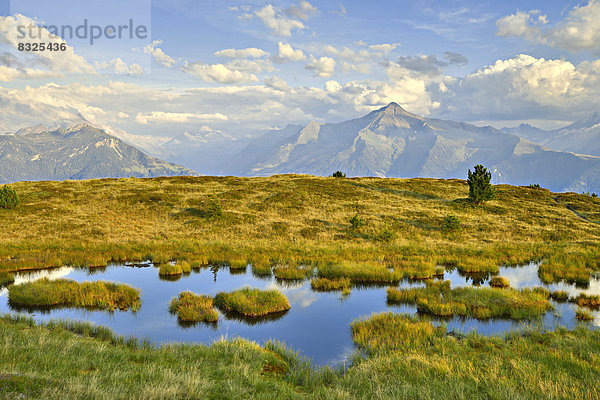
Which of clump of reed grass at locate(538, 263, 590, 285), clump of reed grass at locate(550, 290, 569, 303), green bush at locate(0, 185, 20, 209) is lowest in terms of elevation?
clump of reed grass at locate(550, 290, 569, 303)

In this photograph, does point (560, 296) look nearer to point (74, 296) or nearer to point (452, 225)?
point (452, 225)

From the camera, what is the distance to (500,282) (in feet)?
68.7

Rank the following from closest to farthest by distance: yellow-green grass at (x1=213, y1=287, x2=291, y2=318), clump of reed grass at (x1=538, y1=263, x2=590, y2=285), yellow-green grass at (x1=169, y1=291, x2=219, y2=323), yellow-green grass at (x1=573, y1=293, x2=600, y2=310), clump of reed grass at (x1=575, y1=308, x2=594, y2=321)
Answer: yellow-green grass at (x1=169, y1=291, x2=219, y2=323) → clump of reed grass at (x1=575, y1=308, x2=594, y2=321) → yellow-green grass at (x1=213, y1=287, x2=291, y2=318) → yellow-green grass at (x1=573, y1=293, x2=600, y2=310) → clump of reed grass at (x1=538, y1=263, x2=590, y2=285)

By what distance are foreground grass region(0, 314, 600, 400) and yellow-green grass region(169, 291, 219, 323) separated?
311cm

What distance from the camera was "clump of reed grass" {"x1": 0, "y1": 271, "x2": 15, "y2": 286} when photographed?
63.2 ft

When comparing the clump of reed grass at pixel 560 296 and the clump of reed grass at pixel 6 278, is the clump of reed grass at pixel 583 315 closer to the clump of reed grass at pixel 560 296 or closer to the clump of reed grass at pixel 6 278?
the clump of reed grass at pixel 560 296

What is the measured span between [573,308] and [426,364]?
1201cm

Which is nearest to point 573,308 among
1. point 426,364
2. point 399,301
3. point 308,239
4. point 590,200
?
point 399,301

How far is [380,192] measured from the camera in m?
56.7

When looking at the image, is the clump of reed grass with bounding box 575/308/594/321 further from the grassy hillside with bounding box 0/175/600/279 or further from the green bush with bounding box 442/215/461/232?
the green bush with bounding box 442/215/461/232

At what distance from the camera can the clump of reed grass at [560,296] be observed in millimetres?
17984

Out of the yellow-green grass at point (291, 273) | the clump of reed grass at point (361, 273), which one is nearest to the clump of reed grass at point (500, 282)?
the clump of reed grass at point (361, 273)

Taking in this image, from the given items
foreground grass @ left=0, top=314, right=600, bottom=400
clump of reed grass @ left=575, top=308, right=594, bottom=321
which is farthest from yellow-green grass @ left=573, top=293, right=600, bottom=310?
foreground grass @ left=0, top=314, right=600, bottom=400

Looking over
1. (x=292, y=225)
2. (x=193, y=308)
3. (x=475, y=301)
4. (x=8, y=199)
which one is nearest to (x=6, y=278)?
(x=193, y=308)
